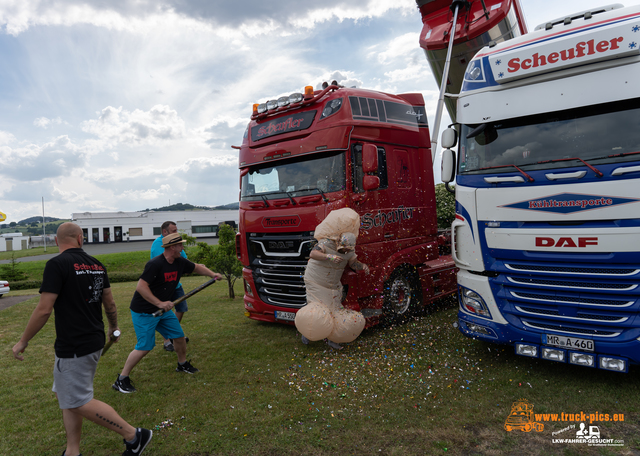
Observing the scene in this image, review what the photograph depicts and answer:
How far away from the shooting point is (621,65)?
4086mm

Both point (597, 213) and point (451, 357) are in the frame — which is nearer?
point (597, 213)

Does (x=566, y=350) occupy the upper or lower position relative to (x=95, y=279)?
lower

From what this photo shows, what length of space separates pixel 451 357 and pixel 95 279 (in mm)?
4224

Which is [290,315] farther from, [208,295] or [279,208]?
[208,295]

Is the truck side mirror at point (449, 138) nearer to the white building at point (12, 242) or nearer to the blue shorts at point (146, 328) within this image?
the blue shorts at point (146, 328)

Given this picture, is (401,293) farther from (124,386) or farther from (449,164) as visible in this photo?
(124,386)

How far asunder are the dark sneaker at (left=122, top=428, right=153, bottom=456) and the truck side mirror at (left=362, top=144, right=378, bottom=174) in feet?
13.5

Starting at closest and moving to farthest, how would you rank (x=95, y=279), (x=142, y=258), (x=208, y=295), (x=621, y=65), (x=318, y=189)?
1. (x=95, y=279)
2. (x=621, y=65)
3. (x=318, y=189)
4. (x=208, y=295)
5. (x=142, y=258)

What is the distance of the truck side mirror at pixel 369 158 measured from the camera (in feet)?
18.9

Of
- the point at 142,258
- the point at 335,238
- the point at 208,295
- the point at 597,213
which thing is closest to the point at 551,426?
the point at 597,213

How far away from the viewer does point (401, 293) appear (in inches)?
262

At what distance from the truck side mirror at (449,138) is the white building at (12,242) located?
61.9 metres

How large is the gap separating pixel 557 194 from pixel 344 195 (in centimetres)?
262

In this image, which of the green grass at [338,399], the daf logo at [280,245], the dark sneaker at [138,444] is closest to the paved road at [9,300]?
the green grass at [338,399]
